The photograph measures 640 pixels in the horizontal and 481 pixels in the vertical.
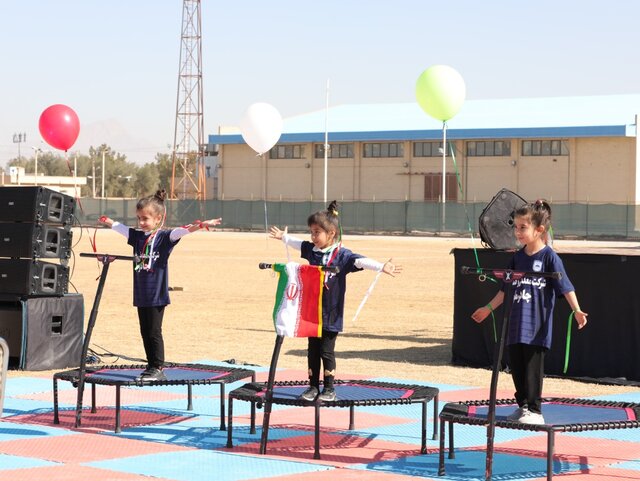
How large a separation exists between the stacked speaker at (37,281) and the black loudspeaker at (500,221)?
179 inches

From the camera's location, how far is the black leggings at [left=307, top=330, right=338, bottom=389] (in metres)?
9.77

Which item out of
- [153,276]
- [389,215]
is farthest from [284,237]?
[389,215]

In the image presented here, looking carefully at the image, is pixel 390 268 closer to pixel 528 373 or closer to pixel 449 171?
pixel 528 373

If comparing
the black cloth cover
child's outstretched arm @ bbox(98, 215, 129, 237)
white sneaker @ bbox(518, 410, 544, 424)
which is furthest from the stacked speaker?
white sneaker @ bbox(518, 410, 544, 424)

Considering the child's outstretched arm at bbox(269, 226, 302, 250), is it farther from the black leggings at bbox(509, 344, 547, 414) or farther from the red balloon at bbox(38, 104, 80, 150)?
the red balloon at bbox(38, 104, 80, 150)

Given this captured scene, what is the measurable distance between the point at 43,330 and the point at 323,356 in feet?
18.2

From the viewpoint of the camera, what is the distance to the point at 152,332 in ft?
35.9

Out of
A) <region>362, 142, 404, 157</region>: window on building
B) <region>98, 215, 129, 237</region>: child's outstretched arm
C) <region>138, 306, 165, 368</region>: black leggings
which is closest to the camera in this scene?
<region>138, 306, 165, 368</region>: black leggings

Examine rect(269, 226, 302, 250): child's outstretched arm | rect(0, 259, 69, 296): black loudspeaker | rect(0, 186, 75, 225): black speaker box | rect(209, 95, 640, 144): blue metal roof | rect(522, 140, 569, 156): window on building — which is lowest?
rect(0, 259, 69, 296): black loudspeaker

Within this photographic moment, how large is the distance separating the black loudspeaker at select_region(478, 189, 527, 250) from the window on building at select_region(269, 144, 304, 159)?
7547 centimetres

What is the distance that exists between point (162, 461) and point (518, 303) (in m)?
2.71

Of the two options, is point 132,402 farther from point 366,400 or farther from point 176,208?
point 176,208

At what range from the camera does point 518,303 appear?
8766mm

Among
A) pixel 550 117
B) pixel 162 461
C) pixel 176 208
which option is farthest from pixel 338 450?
pixel 176 208
